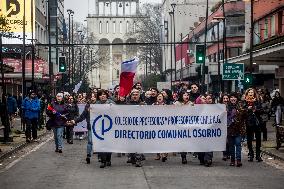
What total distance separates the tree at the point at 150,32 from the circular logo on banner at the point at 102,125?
8799cm

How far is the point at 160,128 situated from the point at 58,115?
461 cm

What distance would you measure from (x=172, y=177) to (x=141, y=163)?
2885mm

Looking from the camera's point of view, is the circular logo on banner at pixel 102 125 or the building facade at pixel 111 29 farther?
the building facade at pixel 111 29

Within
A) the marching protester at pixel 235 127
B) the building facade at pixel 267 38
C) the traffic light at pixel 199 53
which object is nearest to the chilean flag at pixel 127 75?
the marching protester at pixel 235 127

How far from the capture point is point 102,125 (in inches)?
663

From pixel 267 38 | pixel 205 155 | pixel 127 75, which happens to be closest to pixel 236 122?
pixel 205 155

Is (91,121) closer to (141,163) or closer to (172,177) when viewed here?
(141,163)

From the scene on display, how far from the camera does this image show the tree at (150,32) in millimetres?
107312

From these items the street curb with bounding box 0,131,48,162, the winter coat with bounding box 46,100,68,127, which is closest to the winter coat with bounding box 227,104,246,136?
the winter coat with bounding box 46,100,68,127

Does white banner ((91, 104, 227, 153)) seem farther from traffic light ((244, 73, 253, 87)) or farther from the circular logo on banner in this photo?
traffic light ((244, 73, 253, 87))

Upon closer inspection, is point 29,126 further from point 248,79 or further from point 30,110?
point 248,79

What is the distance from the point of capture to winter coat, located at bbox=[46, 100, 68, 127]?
20531mm

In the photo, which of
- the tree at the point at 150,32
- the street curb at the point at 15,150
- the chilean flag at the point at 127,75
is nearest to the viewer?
the chilean flag at the point at 127,75

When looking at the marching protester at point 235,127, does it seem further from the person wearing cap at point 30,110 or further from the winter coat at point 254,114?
the person wearing cap at point 30,110
